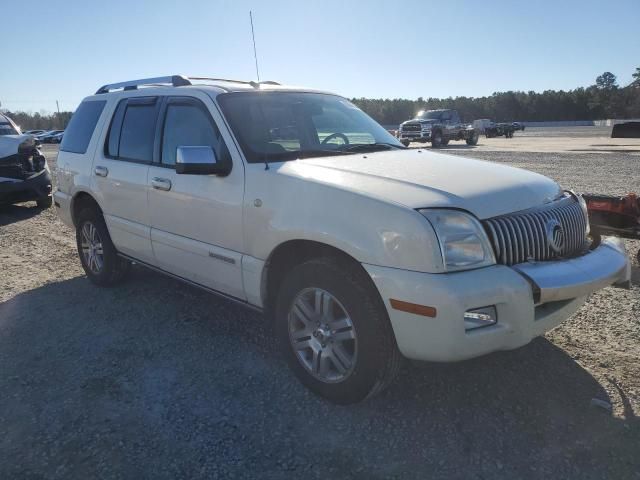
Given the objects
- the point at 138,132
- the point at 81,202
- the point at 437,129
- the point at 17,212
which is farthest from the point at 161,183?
the point at 437,129

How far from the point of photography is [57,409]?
2979mm

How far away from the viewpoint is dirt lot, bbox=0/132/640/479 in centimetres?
246

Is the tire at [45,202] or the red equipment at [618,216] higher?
the red equipment at [618,216]

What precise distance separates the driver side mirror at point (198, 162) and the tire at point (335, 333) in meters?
0.86

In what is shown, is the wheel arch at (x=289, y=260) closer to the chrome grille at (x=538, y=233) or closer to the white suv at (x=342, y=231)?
the white suv at (x=342, y=231)

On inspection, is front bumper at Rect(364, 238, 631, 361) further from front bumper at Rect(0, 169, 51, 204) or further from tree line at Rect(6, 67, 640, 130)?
tree line at Rect(6, 67, 640, 130)

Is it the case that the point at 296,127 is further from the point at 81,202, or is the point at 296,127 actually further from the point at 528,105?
the point at 528,105

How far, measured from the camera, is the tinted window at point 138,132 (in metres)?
4.17

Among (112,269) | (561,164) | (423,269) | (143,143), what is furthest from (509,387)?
(561,164)

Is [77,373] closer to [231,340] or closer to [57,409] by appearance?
[57,409]

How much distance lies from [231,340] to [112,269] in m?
1.77

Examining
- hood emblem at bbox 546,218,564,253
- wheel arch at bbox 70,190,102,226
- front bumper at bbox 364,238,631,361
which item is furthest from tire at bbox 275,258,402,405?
wheel arch at bbox 70,190,102,226

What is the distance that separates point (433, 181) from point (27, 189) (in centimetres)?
848

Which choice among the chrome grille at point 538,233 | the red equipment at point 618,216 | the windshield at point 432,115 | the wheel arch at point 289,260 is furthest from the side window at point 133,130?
the windshield at point 432,115
